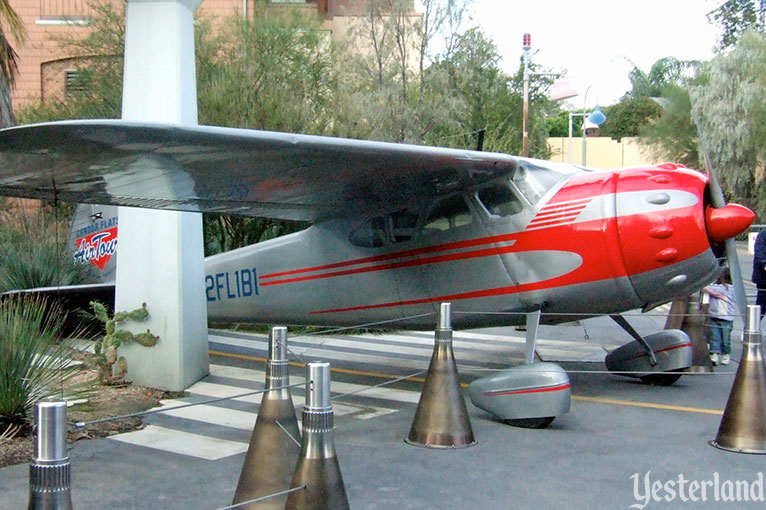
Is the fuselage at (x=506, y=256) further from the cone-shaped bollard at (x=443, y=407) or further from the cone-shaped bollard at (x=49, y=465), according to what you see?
the cone-shaped bollard at (x=49, y=465)

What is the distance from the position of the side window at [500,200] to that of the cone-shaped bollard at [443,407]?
2.10 metres

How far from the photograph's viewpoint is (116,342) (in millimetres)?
A: 8508

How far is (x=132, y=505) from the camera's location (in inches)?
199

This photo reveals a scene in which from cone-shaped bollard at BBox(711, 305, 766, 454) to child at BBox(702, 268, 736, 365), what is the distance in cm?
390

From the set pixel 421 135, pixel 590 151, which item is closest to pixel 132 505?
pixel 421 135

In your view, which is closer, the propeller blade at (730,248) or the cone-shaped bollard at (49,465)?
the cone-shaped bollard at (49,465)

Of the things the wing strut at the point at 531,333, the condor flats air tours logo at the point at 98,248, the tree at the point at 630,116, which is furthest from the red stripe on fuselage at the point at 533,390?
the tree at the point at 630,116

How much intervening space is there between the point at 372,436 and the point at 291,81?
14653 millimetres

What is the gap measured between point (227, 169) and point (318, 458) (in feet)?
12.5

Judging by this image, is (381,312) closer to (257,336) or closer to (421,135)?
(257,336)

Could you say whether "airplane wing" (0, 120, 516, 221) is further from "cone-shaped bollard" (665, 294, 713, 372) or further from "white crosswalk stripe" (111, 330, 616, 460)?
"cone-shaped bollard" (665, 294, 713, 372)

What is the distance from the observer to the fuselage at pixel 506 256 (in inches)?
292

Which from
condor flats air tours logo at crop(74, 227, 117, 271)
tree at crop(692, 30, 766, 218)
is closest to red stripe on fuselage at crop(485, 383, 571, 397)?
condor flats air tours logo at crop(74, 227, 117, 271)

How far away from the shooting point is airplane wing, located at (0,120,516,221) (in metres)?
5.54
